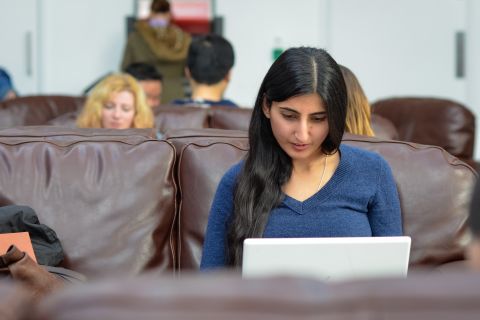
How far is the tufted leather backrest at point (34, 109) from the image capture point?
4.57 meters

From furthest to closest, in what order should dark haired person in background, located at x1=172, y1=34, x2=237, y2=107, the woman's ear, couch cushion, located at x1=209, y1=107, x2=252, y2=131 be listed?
dark haired person in background, located at x1=172, y1=34, x2=237, y2=107 → couch cushion, located at x1=209, y1=107, x2=252, y2=131 → the woman's ear

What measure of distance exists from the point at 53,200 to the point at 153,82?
10.2 ft

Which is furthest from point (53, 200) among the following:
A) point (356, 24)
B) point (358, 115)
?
point (356, 24)

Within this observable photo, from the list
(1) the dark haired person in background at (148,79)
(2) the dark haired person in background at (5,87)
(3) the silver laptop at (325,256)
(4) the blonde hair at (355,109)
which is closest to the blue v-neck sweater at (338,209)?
(3) the silver laptop at (325,256)

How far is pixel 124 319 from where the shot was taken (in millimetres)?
715

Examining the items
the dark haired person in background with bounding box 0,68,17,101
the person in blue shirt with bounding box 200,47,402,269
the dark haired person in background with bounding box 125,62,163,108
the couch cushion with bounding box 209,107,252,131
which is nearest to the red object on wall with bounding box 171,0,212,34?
the dark haired person in background with bounding box 0,68,17,101

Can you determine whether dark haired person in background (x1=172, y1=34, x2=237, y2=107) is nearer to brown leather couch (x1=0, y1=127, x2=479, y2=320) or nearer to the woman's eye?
brown leather couch (x1=0, y1=127, x2=479, y2=320)

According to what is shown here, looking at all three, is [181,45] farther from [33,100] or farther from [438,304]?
[438,304]

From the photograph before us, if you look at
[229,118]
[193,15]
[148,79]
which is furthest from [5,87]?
[229,118]

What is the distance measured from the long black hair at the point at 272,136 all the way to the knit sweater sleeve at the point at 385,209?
0.49 feet

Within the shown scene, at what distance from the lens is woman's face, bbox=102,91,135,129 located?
4.17 m

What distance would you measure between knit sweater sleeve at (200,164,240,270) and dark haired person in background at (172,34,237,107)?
93.5 inches

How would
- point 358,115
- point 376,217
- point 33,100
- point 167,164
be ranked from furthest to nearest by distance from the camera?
point 33,100, point 358,115, point 167,164, point 376,217

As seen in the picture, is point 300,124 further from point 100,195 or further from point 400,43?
point 400,43
